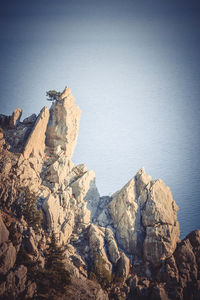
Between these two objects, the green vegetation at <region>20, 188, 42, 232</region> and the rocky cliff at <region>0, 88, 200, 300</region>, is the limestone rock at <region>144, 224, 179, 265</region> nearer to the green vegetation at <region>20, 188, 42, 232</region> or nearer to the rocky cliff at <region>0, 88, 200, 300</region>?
the rocky cliff at <region>0, 88, 200, 300</region>

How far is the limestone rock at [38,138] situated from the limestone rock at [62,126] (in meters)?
2.34

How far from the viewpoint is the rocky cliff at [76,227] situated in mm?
24734

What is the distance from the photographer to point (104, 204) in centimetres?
4944

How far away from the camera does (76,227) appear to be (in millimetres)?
39062

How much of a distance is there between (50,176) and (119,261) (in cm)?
2633

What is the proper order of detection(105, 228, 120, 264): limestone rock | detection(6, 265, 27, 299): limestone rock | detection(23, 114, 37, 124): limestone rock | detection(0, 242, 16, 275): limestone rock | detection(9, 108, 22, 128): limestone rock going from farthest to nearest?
detection(23, 114, 37, 124): limestone rock
detection(9, 108, 22, 128): limestone rock
detection(105, 228, 120, 264): limestone rock
detection(0, 242, 16, 275): limestone rock
detection(6, 265, 27, 299): limestone rock

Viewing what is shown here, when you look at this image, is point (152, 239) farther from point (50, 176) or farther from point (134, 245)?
point (50, 176)

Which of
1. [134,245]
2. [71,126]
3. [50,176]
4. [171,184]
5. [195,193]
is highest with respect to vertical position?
[171,184]

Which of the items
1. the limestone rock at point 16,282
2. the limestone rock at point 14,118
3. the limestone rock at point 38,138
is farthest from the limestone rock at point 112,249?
the limestone rock at point 14,118

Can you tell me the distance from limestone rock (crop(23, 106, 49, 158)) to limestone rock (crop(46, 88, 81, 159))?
2.34 meters

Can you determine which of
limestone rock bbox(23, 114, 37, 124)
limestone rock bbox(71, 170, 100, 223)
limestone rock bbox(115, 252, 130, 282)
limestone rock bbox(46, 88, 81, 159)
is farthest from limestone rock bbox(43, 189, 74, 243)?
limestone rock bbox(23, 114, 37, 124)

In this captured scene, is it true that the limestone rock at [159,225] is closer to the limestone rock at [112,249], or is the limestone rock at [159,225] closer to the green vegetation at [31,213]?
the limestone rock at [112,249]

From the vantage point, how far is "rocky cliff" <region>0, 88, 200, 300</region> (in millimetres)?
24734

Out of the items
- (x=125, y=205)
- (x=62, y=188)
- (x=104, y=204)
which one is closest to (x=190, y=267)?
(x=125, y=205)
